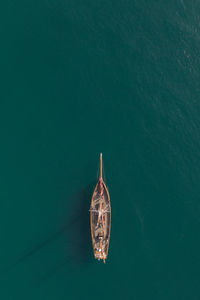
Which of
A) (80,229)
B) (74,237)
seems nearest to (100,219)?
(80,229)

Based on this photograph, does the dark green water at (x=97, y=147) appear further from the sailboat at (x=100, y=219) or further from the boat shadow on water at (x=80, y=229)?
the sailboat at (x=100, y=219)

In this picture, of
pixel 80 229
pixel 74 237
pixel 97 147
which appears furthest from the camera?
pixel 97 147

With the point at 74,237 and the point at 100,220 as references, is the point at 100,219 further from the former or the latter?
the point at 74,237

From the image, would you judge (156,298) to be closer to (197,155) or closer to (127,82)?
(197,155)

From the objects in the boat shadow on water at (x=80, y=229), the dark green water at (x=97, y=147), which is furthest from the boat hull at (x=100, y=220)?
the dark green water at (x=97, y=147)

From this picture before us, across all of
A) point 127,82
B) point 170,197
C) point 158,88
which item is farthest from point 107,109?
point 170,197
